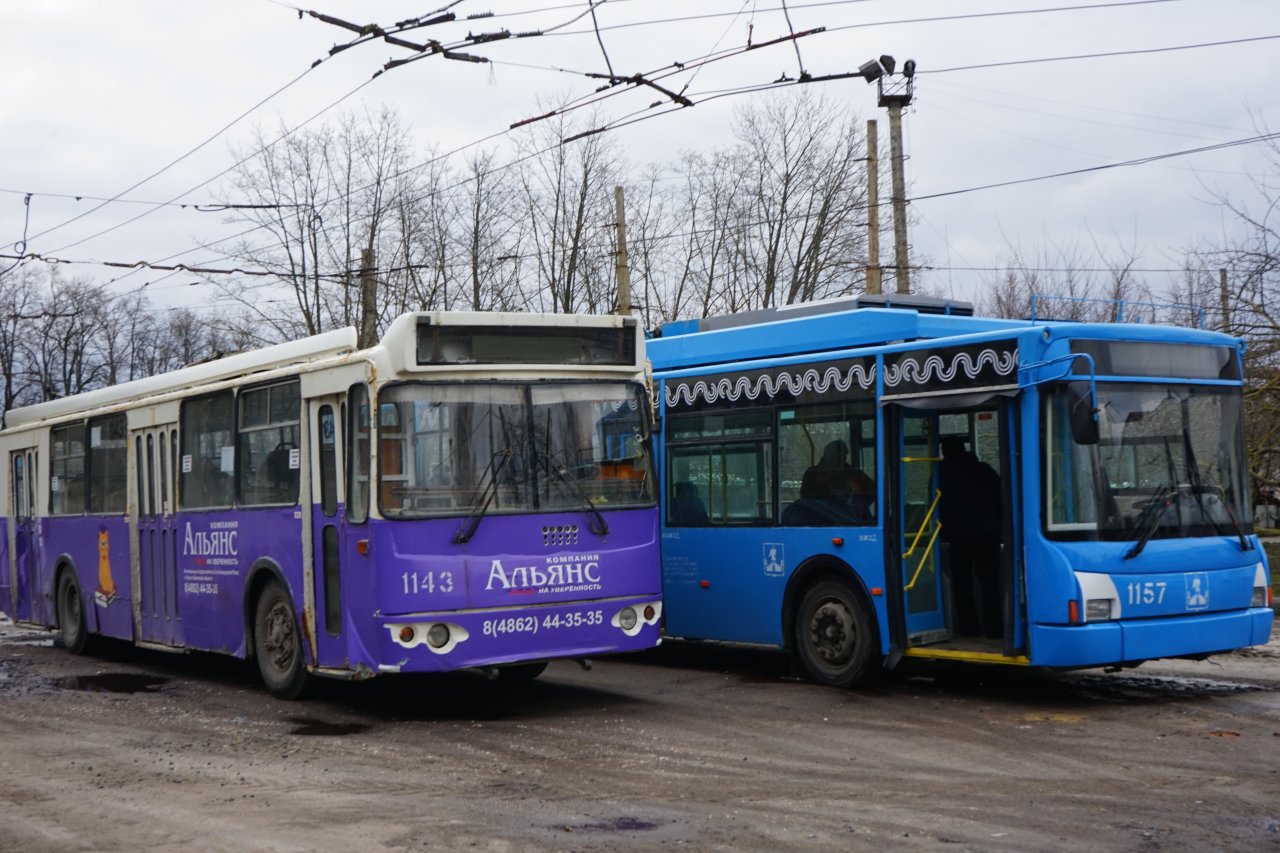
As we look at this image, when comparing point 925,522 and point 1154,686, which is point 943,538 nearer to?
point 925,522

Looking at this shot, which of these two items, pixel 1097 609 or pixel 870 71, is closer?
pixel 1097 609

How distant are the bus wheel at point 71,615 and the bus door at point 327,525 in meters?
6.33

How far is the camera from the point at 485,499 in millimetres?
10719

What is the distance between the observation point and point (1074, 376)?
10.5 meters

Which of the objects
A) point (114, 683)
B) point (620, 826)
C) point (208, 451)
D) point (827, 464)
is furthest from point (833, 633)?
point (114, 683)

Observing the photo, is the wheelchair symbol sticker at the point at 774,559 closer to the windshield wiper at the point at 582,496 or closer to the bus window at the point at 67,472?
the windshield wiper at the point at 582,496

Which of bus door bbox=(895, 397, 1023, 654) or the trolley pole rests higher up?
the trolley pole

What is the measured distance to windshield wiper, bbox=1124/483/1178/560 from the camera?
418 inches

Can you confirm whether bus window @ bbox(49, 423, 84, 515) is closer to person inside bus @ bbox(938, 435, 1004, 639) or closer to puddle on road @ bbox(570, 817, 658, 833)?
person inside bus @ bbox(938, 435, 1004, 639)

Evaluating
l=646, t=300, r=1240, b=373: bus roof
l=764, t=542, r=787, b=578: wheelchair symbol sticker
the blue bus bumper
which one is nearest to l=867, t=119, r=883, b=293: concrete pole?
l=646, t=300, r=1240, b=373: bus roof

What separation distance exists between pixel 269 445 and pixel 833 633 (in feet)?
15.7

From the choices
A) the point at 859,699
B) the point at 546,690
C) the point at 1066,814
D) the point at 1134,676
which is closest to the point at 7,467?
the point at 546,690

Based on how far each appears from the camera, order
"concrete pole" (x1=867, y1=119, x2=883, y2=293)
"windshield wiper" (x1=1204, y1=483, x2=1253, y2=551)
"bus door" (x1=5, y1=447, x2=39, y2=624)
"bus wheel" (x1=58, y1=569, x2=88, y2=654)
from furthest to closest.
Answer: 1. "concrete pole" (x1=867, y1=119, x2=883, y2=293)
2. "bus door" (x1=5, y1=447, x2=39, y2=624)
3. "bus wheel" (x1=58, y1=569, x2=88, y2=654)
4. "windshield wiper" (x1=1204, y1=483, x2=1253, y2=551)

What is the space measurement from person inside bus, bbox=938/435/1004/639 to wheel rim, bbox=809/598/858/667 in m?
0.84
